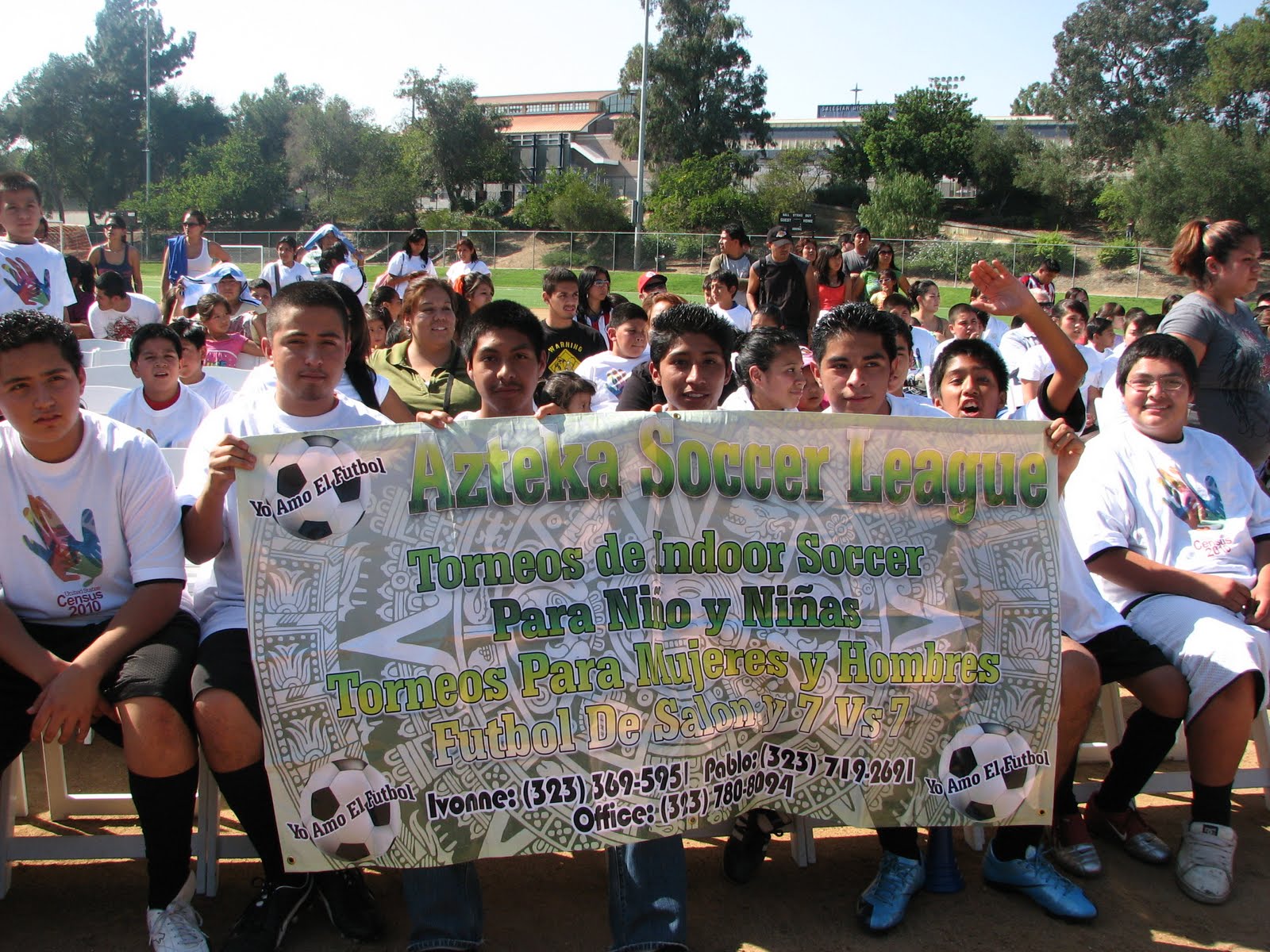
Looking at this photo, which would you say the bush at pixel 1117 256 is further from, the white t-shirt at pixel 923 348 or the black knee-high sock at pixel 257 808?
the black knee-high sock at pixel 257 808

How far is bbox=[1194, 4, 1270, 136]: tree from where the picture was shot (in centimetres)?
5700

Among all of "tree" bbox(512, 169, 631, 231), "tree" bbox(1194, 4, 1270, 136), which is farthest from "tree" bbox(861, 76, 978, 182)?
"tree" bbox(512, 169, 631, 231)

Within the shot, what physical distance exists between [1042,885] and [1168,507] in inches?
54.9

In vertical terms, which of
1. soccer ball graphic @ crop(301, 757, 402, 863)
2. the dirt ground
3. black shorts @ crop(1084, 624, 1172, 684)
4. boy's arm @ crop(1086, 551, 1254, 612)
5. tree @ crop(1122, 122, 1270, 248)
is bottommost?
the dirt ground

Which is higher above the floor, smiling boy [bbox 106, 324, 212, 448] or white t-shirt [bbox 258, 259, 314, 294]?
white t-shirt [bbox 258, 259, 314, 294]

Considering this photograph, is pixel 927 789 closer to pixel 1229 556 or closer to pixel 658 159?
pixel 1229 556

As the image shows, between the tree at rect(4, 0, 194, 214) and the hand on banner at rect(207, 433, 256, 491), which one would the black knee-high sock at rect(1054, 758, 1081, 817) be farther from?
the tree at rect(4, 0, 194, 214)

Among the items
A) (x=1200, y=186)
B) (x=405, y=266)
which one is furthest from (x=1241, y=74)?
(x=405, y=266)

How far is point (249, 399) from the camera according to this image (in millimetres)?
3350

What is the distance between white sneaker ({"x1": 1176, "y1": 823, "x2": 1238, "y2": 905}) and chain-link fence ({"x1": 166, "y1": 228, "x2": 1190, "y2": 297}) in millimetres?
30075

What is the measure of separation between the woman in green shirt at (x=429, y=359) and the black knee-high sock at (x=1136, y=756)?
3.05m

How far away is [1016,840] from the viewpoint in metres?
3.13

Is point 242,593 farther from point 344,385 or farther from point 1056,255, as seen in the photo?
point 1056,255

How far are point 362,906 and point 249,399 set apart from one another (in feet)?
5.29
